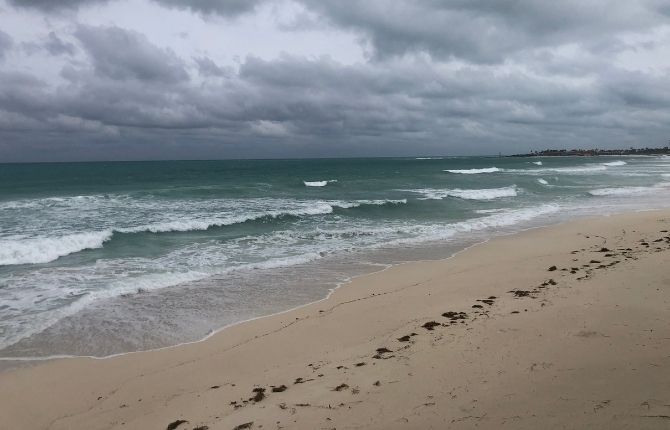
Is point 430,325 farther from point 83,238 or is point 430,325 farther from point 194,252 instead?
point 83,238

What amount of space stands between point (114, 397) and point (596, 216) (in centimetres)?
2119

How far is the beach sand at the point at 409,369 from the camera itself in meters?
4.26

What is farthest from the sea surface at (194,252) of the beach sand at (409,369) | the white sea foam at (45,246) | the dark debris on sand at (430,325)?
the dark debris on sand at (430,325)

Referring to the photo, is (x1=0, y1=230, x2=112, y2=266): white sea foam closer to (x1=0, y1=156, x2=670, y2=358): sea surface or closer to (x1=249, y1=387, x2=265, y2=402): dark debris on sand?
(x1=0, y1=156, x2=670, y2=358): sea surface

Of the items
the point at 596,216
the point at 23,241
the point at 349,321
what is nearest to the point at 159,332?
the point at 349,321

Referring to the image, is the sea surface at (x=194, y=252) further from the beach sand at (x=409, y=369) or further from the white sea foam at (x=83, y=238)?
the beach sand at (x=409, y=369)

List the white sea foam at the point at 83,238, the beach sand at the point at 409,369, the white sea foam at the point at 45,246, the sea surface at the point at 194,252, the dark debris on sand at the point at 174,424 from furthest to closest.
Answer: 1. the white sea foam at the point at 83,238
2. the white sea foam at the point at 45,246
3. the sea surface at the point at 194,252
4. the dark debris on sand at the point at 174,424
5. the beach sand at the point at 409,369

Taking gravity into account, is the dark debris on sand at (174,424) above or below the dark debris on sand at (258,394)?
below

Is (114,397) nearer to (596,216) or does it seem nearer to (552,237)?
(552,237)

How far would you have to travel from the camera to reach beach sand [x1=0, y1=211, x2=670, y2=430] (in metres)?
4.26

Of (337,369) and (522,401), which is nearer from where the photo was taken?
(522,401)

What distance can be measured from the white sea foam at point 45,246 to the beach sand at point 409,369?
29.0 feet

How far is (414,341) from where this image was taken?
21.1ft

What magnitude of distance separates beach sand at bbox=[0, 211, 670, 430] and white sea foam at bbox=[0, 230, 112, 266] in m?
8.82
